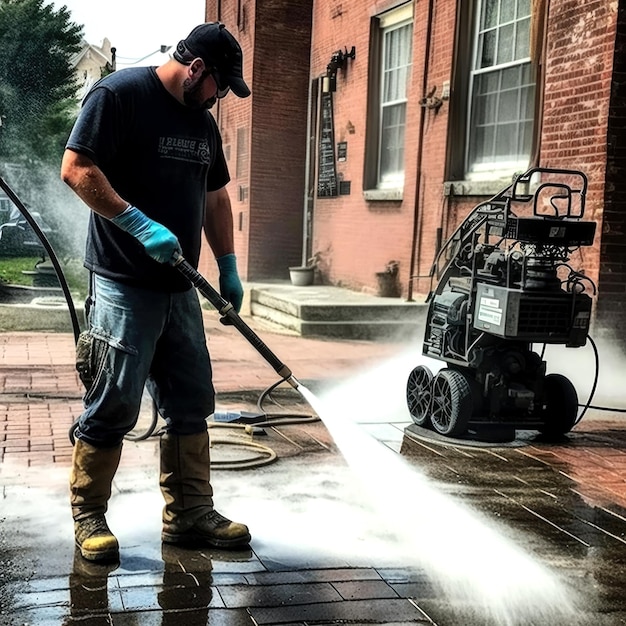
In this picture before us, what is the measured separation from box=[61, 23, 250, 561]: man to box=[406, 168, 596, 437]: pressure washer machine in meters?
2.20

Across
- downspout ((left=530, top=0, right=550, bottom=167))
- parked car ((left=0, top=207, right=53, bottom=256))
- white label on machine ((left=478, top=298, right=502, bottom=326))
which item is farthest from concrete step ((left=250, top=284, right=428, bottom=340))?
parked car ((left=0, top=207, right=53, bottom=256))

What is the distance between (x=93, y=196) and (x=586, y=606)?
7.60ft

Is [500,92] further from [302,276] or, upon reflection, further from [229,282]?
[229,282]

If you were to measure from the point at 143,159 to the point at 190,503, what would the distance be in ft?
4.59

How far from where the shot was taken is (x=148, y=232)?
3.24 m

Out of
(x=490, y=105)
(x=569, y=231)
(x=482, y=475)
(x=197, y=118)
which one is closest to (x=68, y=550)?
(x=197, y=118)

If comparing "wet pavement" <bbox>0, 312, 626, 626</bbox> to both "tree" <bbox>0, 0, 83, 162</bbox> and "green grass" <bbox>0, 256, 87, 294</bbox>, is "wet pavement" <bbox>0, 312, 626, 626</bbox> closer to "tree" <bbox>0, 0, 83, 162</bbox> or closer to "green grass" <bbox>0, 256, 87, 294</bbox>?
"green grass" <bbox>0, 256, 87, 294</bbox>

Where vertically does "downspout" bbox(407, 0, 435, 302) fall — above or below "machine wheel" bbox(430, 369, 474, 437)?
above

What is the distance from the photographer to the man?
3301 millimetres

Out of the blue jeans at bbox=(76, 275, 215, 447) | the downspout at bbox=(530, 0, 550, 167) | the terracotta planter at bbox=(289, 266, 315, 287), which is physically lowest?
the terracotta planter at bbox=(289, 266, 315, 287)

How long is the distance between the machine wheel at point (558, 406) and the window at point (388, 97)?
6.56 meters

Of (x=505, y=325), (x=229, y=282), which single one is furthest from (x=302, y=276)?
(x=229, y=282)

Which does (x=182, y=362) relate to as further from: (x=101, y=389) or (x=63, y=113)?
(x=63, y=113)

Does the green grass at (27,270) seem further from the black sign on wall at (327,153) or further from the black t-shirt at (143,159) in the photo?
the black t-shirt at (143,159)
